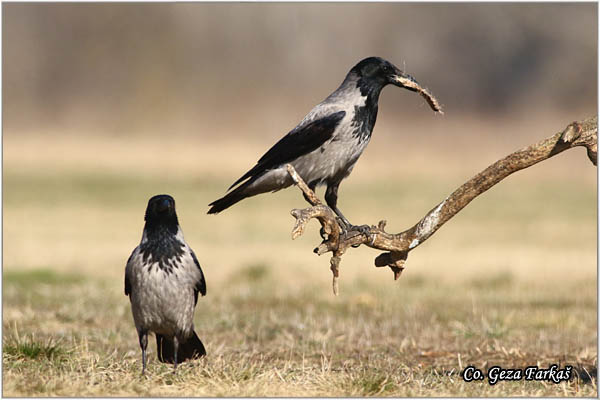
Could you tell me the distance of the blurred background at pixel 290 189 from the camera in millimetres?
10852

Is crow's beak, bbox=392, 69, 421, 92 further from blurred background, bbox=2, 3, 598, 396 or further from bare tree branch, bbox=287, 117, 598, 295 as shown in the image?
bare tree branch, bbox=287, 117, 598, 295

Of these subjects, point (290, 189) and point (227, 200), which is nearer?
point (227, 200)

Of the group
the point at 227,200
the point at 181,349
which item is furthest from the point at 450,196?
the point at 181,349

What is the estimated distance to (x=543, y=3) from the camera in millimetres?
74375

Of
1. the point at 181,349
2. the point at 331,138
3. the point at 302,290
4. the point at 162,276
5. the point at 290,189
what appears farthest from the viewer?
the point at 290,189

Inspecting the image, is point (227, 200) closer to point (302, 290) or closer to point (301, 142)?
point (301, 142)

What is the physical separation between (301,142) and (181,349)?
1925 mm

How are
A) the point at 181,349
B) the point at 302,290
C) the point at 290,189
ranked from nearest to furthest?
the point at 181,349
the point at 302,290
the point at 290,189

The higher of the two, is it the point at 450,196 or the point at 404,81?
the point at 404,81

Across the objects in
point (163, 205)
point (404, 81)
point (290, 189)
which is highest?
point (290, 189)

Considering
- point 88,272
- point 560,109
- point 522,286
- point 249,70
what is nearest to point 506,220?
point 522,286

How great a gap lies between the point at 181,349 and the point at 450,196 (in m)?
2.47

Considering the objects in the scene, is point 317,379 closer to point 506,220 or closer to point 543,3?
A: point 506,220

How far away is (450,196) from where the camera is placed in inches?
255
